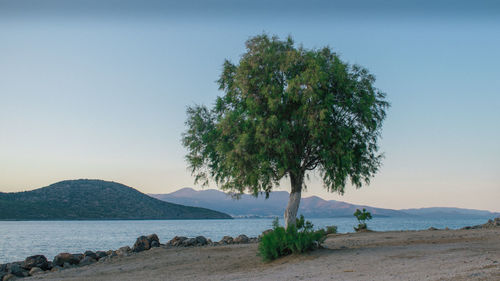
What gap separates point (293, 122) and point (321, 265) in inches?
347

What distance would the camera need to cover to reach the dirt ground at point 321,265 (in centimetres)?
1109

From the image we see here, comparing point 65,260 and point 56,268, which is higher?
point 65,260

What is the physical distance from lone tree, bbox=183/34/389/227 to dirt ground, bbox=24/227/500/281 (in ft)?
11.6

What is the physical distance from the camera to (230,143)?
21.4 meters

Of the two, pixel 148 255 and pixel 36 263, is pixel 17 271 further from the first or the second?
pixel 148 255

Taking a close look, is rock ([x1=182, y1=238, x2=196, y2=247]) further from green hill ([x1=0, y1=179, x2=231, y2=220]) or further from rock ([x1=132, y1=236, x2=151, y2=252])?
green hill ([x1=0, y1=179, x2=231, y2=220])

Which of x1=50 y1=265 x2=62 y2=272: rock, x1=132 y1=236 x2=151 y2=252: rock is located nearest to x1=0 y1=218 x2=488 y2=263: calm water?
x1=132 y1=236 x2=151 y2=252: rock

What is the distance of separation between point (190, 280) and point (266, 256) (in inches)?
119

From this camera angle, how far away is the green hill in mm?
155625

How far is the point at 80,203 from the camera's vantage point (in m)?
166

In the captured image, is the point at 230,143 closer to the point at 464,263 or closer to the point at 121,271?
the point at 121,271

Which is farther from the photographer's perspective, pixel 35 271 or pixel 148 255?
pixel 35 271

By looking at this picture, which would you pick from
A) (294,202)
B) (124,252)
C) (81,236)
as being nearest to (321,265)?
(294,202)

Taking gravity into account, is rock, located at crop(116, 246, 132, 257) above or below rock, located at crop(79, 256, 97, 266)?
above
